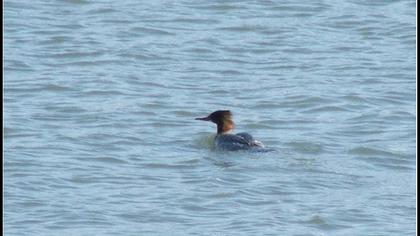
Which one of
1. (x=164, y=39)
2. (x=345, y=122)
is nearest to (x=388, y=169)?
(x=345, y=122)

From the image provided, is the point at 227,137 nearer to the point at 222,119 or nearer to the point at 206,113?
the point at 222,119

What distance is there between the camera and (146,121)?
14141 mm

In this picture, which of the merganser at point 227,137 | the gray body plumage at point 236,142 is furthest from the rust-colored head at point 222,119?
the gray body plumage at point 236,142

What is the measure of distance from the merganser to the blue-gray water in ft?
0.42

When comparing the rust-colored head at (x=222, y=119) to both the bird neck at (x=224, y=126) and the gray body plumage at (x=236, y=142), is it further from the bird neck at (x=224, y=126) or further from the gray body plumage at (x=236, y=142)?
the gray body plumage at (x=236, y=142)

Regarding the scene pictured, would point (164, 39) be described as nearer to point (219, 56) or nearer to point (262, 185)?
point (219, 56)

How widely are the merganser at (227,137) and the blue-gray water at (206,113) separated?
0.42 ft

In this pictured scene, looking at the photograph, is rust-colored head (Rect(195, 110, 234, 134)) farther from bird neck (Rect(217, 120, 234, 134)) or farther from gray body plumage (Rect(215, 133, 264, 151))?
gray body plumage (Rect(215, 133, 264, 151))

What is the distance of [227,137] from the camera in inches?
530

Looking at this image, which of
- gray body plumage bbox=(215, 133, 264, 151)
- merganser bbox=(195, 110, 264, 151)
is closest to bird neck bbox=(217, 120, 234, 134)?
merganser bbox=(195, 110, 264, 151)

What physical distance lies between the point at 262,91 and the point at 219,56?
1.59 m

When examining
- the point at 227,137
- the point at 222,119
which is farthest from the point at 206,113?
the point at 227,137

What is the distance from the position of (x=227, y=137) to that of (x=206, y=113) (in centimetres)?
112

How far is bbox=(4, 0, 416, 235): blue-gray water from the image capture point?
1096 cm
